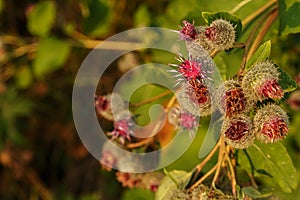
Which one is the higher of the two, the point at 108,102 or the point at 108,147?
the point at 108,102

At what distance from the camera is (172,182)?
1.99m

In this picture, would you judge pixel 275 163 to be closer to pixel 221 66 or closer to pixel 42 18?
pixel 221 66

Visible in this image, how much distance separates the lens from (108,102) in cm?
214

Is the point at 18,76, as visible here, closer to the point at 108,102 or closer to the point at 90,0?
the point at 90,0

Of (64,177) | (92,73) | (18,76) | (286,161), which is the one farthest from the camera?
(64,177)

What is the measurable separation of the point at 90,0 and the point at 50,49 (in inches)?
22.2

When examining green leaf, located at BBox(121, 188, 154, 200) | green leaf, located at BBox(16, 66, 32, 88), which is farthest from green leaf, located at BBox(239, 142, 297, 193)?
green leaf, located at BBox(16, 66, 32, 88)

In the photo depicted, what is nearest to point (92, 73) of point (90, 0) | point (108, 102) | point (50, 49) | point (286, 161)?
point (50, 49)

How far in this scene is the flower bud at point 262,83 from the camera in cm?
158

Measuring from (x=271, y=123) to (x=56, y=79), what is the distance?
9.39 feet

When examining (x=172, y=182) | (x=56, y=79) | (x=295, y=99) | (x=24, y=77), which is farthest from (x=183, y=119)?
(x=56, y=79)

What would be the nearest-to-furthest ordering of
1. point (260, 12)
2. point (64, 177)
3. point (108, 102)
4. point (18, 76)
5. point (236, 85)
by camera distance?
point (236, 85), point (108, 102), point (260, 12), point (18, 76), point (64, 177)

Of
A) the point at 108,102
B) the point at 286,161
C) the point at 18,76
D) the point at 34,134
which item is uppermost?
the point at 18,76

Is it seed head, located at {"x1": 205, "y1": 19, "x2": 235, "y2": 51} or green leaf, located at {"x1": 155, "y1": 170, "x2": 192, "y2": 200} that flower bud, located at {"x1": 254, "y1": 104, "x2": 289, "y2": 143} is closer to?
seed head, located at {"x1": 205, "y1": 19, "x2": 235, "y2": 51}
